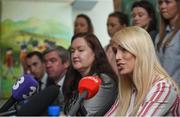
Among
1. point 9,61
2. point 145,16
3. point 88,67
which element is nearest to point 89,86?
Answer: point 88,67

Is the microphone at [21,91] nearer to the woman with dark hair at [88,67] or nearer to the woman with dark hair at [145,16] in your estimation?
the woman with dark hair at [88,67]

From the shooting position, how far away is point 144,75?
44.2 inches

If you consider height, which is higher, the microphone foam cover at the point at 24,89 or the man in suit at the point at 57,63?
the microphone foam cover at the point at 24,89

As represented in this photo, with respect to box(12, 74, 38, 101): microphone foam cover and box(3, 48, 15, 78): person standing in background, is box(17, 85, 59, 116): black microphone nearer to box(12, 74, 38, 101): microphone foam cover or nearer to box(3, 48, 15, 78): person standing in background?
box(12, 74, 38, 101): microphone foam cover

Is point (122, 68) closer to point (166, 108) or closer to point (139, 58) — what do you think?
point (139, 58)

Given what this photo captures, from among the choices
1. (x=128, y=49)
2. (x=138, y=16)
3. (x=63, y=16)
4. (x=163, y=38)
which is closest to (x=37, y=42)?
(x=63, y=16)

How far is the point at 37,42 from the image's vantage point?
388 cm

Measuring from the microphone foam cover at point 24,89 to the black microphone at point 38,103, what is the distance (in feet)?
0.76

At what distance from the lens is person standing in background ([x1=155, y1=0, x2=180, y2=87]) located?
5.54 ft

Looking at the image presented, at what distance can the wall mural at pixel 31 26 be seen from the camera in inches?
151

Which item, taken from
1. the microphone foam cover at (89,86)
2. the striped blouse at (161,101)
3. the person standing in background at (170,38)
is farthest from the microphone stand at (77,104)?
the person standing in background at (170,38)

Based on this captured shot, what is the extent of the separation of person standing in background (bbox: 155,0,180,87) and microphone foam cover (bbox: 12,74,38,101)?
0.77 metres

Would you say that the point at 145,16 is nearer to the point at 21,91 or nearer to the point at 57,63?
the point at 57,63

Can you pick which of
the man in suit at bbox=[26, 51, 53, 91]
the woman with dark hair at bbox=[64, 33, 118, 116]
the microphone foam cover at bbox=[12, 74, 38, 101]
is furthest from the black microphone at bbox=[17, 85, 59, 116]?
the man in suit at bbox=[26, 51, 53, 91]
